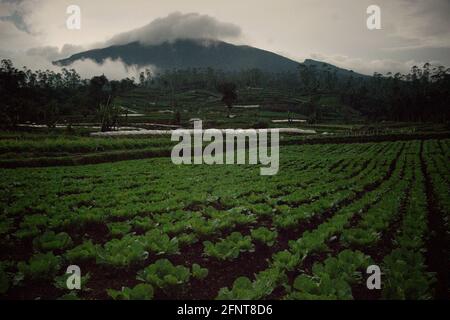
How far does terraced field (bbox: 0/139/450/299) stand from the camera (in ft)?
17.1

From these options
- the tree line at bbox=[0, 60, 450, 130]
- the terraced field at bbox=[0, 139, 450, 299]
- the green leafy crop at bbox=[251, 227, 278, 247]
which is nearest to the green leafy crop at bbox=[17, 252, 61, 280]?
the terraced field at bbox=[0, 139, 450, 299]

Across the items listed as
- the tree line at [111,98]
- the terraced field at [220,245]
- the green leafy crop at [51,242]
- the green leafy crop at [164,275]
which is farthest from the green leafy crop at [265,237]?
the tree line at [111,98]

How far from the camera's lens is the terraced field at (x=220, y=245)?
5.21 meters

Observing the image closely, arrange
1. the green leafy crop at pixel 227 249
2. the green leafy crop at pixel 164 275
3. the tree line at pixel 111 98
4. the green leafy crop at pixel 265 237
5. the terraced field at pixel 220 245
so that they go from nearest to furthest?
1. the green leafy crop at pixel 164 275
2. the terraced field at pixel 220 245
3. the green leafy crop at pixel 227 249
4. the green leafy crop at pixel 265 237
5. the tree line at pixel 111 98

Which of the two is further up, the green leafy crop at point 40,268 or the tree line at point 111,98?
the tree line at point 111,98

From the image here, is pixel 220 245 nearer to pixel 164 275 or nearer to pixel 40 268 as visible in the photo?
pixel 164 275

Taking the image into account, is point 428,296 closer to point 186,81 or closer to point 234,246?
point 234,246

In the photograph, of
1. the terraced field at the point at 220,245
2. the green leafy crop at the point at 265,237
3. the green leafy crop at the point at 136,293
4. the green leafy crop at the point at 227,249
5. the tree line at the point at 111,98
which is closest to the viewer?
the green leafy crop at the point at 136,293

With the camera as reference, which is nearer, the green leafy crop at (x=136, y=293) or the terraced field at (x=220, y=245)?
the green leafy crop at (x=136, y=293)

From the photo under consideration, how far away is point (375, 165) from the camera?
2206 cm

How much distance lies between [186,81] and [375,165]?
12766 centimetres

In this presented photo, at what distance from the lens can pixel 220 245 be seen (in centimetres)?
Result: 656

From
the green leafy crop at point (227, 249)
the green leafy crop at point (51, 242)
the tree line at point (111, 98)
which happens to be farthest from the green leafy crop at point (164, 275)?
the tree line at point (111, 98)

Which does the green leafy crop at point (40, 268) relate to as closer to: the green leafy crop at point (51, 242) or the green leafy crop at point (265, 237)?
the green leafy crop at point (51, 242)
